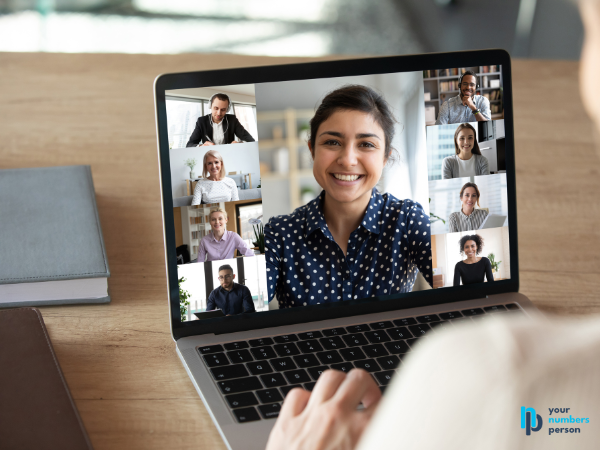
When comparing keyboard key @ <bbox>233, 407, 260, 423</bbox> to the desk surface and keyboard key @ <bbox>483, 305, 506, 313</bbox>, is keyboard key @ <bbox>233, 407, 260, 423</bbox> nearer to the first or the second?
the desk surface

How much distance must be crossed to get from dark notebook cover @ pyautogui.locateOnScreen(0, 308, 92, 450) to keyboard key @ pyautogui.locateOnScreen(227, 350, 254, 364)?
16cm

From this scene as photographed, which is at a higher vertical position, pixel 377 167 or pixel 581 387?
pixel 377 167

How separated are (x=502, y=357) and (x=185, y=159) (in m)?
0.45

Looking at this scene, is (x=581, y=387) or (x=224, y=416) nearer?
(x=581, y=387)

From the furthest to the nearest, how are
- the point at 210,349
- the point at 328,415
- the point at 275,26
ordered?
1. the point at 275,26
2. the point at 210,349
3. the point at 328,415

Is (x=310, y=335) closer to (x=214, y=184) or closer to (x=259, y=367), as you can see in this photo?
(x=259, y=367)

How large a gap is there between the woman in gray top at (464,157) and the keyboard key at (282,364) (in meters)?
0.30

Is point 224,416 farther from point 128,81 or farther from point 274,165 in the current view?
→ point 128,81

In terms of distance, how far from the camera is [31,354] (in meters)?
0.58

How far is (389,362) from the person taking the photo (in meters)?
0.58

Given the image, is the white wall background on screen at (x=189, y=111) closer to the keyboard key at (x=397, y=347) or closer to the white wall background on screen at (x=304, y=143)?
the white wall background on screen at (x=304, y=143)

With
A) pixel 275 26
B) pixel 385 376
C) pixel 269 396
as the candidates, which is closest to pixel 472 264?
pixel 385 376

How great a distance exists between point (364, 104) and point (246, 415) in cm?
38

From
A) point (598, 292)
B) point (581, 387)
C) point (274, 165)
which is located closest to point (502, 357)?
point (581, 387)
